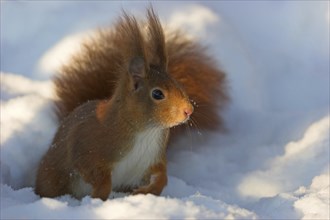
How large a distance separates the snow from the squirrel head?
25 centimetres

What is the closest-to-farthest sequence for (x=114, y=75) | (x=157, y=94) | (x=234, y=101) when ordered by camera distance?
(x=157, y=94) < (x=114, y=75) < (x=234, y=101)

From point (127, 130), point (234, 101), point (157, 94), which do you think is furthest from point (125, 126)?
point (234, 101)

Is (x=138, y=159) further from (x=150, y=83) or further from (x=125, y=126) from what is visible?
(x=150, y=83)

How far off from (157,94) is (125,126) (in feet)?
0.45

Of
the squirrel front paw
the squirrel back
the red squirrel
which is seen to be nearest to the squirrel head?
the red squirrel

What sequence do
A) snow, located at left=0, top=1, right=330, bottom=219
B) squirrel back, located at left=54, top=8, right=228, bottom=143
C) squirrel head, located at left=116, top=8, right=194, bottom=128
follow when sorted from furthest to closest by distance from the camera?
squirrel back, located at left=54, top=8, right=228, bottom=143 < snow, located at left=0, top=1, right=330, bottom=219 < squirrel head, located at left=116, top=8, right=194, bottom=128

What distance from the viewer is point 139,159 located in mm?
1871

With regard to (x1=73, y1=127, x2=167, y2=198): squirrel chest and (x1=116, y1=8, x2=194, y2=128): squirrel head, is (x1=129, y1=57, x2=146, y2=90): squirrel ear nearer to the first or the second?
(x1=116, y1=8, x2=194, y2=128): squirrel head

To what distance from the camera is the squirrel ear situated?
182cm

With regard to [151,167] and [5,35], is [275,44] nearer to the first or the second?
[5,35]

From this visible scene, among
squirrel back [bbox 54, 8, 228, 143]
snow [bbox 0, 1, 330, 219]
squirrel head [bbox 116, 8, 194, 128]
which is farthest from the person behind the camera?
squirrel back [bbox 54, 8, 228, 143]

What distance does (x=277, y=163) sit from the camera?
8.27ft

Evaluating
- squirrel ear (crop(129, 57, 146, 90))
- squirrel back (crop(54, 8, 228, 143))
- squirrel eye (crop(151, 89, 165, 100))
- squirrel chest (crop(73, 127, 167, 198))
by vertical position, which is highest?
squirrel back (crop(54, 8, 228, 143))

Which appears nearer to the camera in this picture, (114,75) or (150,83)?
(150,83)
